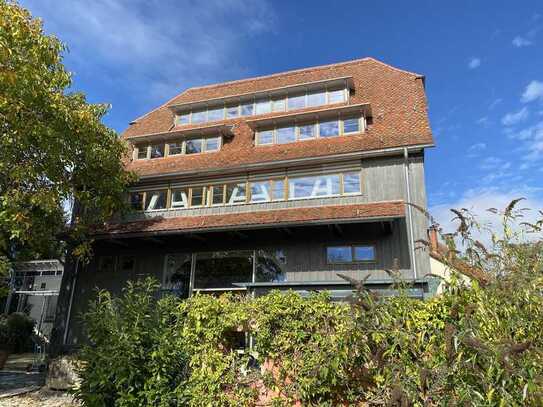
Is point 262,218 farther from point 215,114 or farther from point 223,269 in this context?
point 215,114

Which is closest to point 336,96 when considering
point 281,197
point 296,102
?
point 296,102

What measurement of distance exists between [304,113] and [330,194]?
3904mm

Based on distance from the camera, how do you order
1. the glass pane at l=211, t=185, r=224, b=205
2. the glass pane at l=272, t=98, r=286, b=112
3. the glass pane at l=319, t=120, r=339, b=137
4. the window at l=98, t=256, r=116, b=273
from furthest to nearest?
the glass pane at l=272, t=98, r=286, b=112 → the window at l=98, t=256, r=116, b=273 → the glass pane at l=319, t=120, r=339, b=137 → the glass pane at l=211, t=185, r=224, b=205

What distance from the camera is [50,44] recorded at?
11234mm

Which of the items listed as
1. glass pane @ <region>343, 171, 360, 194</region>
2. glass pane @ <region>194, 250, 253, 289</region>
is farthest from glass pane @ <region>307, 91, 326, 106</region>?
glass pane @ <region>194, 250, 253, 289</region>

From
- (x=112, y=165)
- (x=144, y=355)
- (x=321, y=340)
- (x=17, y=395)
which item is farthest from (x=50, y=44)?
(x=321, y=340)

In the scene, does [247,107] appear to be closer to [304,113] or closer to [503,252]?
[304,113]

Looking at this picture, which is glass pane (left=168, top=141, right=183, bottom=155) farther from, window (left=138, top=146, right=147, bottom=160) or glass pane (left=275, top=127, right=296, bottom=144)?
glass pane (left=275, top=127, right=296, bottom=144)

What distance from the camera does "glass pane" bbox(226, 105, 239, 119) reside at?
66.5 feet

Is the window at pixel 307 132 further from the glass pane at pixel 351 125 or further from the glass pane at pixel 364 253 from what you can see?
the glass pane at pixel 364 253

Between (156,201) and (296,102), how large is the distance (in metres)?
7.95

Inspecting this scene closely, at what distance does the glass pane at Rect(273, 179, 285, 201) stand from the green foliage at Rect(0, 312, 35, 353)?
15926mm

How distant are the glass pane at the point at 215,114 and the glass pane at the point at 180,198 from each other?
5.00 m

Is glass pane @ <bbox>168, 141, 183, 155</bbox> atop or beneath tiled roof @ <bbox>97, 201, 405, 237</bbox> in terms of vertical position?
atop
